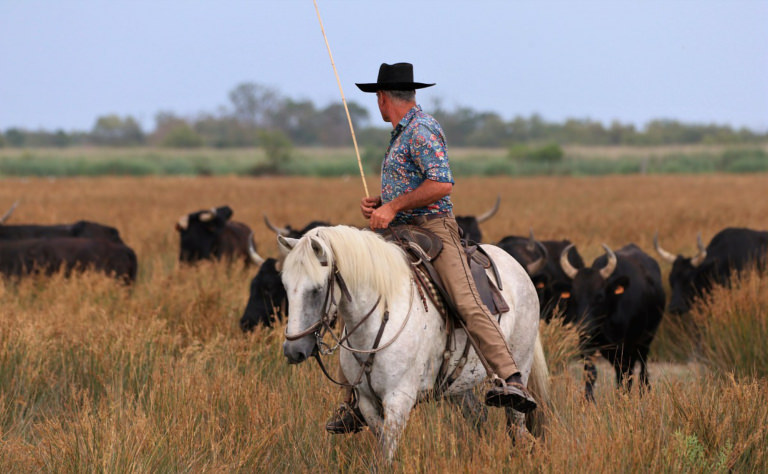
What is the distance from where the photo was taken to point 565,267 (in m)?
9.12

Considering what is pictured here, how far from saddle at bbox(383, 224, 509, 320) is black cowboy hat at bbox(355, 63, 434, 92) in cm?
82

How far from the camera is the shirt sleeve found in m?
4.79

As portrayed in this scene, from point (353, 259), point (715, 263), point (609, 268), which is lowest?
point (715, 263)

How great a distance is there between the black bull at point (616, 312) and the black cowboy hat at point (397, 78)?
4.00 metres

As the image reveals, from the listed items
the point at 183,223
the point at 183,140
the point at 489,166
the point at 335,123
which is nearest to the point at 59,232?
the point at 183,223

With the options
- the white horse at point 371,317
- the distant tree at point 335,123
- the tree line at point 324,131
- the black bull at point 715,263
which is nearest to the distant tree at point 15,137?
the tree line at point 324,131

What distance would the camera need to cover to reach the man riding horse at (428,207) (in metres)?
4.73

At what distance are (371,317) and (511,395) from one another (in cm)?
88

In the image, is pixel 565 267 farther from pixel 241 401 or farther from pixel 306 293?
pixel 306 293

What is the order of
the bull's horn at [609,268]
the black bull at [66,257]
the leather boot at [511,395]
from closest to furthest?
the leather boot at [511,395] < the bull's horn at [609,268] < the black bull at [66,257]

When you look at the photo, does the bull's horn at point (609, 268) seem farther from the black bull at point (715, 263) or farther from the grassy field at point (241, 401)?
the black bull at point (715, 263)

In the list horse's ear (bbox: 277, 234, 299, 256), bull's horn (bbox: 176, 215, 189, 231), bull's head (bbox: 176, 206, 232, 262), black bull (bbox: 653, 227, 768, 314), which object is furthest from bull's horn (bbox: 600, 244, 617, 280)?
bull's horn (bbox: 176, 215, 189, 231)

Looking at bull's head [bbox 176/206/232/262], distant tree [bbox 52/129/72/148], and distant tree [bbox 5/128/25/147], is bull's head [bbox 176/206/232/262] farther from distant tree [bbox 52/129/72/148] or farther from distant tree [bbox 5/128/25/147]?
distant tree [bbox 5/128/25/147]

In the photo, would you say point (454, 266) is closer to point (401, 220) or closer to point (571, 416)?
point (401, 220)
